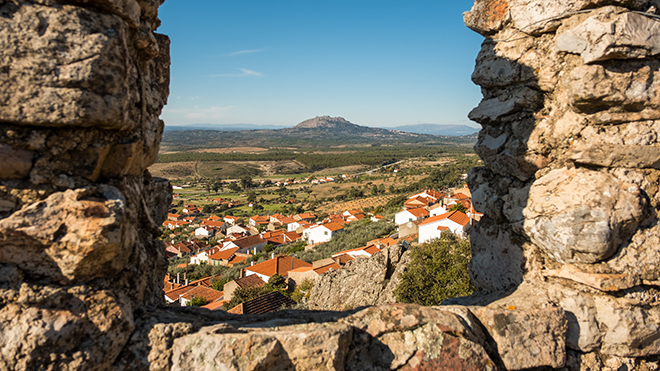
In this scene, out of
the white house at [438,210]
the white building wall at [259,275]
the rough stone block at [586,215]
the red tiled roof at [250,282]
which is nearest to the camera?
the rough stone block at [586,215]

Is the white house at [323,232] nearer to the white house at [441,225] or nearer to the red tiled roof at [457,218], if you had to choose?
the white house at [441,225]

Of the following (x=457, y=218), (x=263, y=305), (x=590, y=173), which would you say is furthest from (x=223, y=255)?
(x=590, y=173)

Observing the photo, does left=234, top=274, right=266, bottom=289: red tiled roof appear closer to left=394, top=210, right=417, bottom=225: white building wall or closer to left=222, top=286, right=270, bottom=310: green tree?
left=222, top=286, right=270, bottom=310: green tree

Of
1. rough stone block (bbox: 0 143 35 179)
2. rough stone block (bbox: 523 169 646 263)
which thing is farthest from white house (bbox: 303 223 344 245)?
rough stone block (bbox: 0 143 35 179)

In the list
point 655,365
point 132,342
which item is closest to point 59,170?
point 132,342

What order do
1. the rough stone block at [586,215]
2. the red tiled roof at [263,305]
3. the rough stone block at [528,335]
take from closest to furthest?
the rough stone block at [528,335] < the rough stone block at [586,215] < the red tiled roof at [263,305]

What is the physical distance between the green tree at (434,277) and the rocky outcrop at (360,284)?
0.29 meters

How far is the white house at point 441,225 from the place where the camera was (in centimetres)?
2414

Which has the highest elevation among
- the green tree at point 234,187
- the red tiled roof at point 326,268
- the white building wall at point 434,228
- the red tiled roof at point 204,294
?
the white building wall at point 434,228

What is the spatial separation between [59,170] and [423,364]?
2873mm

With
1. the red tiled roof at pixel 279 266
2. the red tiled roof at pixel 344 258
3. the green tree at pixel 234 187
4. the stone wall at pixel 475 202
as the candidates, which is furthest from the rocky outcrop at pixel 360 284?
the green tree at pixel 234 187

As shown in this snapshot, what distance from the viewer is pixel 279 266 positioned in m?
25.5

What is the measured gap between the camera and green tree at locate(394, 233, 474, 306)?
9.86 m

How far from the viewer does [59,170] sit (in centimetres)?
267
